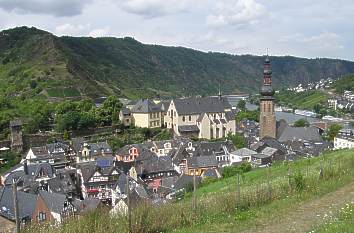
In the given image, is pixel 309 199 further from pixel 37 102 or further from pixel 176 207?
pixel 37 102

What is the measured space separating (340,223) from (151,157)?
37.3 meters

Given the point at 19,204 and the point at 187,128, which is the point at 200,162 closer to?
the point at 187,128

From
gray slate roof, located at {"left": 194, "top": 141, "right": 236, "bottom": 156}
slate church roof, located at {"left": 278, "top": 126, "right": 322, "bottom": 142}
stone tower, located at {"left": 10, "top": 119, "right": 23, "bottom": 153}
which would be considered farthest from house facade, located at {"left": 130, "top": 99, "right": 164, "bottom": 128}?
slate church roof, located at {"left": 278, "top": 126, "right": 322, "bottom": 142}

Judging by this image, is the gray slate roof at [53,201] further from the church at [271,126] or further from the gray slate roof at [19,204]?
the church at [271,126]

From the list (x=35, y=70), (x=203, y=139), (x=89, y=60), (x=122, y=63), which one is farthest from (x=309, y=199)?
(x=122, y=63)

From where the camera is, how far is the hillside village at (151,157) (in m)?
31.2

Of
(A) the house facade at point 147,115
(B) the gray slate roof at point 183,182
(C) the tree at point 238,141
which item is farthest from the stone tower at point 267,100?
(B) the gray slate roof at point 183,182

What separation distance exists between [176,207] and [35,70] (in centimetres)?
8468

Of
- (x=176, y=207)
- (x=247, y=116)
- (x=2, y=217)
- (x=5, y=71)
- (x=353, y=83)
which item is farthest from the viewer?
(x=353, y=83)

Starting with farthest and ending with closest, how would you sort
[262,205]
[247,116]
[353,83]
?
1. [353,83]
2. [247,116]
3. [262,205]

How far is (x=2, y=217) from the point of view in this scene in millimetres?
27297

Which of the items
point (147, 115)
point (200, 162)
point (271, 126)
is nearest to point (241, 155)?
point (200, 162)

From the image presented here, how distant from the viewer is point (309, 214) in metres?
10.7

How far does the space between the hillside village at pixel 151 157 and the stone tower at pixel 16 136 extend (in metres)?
0.11
